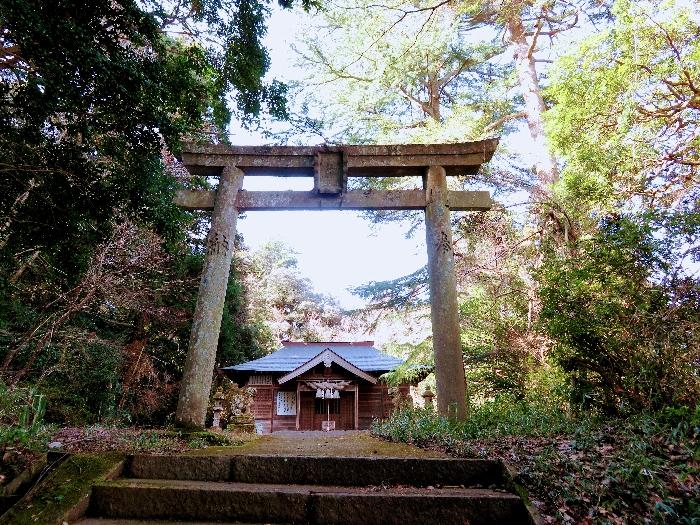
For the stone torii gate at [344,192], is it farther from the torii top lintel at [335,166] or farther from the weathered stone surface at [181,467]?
the weathered stone surface at [181,467]

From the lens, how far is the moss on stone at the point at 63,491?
2.53 meters

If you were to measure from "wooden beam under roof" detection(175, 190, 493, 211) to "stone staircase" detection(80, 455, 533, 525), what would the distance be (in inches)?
155

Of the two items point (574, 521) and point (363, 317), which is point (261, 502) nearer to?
point (574, 521)

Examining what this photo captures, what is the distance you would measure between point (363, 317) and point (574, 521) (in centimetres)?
1180

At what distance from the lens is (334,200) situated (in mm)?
6449

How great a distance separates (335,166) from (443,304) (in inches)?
107

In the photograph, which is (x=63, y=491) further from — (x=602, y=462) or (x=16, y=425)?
(x=602, y=462)

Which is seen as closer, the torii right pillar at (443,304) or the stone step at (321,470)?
the stone step at (321,470)

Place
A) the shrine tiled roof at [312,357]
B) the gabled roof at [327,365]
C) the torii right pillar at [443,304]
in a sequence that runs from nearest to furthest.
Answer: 1. the torii right pillar at [443,304]
2. the gabled roof at [327,365]
3. the shrine tiled roof at [312,357]

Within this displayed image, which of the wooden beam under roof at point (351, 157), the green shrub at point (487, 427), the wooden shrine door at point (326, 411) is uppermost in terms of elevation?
the wooden beam under roof at point (351, 157)

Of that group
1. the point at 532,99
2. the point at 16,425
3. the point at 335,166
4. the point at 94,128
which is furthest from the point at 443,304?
the point at 532,99

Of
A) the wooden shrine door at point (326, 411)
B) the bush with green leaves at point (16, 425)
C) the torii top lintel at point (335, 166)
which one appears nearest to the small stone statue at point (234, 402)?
the wooden shrine door at point (326, 411)

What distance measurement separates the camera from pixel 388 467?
3283mm

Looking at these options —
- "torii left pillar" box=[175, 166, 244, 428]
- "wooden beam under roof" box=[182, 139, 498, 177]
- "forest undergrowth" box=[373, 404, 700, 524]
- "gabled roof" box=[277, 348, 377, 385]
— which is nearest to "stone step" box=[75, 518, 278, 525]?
"forest undergrowth" box=[373, 404, 700, 524]
